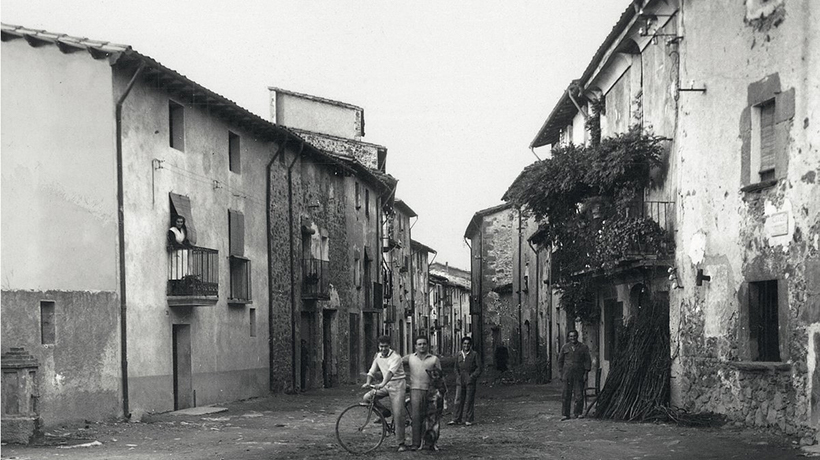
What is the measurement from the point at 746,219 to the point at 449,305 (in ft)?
203

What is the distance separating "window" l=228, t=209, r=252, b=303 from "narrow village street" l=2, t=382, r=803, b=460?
4191 millimetres

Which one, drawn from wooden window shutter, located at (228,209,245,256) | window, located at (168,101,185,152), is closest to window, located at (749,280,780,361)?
window, located at (168,101,185,152)

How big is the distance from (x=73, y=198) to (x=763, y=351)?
1162 cm

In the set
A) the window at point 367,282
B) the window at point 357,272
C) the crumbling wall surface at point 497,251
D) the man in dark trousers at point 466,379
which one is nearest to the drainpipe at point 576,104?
the man in dark trousers at point 466,379

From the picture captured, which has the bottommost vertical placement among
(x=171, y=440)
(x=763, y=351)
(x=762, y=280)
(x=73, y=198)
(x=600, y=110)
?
(x=171, y=440)

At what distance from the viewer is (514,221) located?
45750 millimetres

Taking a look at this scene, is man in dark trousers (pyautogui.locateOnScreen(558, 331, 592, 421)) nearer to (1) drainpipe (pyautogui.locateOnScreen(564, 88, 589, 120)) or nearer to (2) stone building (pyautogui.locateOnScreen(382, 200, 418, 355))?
(1) drainpipe (pyautogui.locateOnScreen(564, 88, 589, 120))

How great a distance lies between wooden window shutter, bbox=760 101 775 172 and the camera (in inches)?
579

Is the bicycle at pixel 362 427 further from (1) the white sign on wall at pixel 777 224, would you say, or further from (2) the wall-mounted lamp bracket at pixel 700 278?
(1) the white sign on wall at pixel 777 224

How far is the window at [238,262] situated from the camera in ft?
77.7

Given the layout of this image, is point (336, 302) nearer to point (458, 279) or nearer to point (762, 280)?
point (762, 280)

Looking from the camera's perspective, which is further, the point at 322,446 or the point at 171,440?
the point at 171,440

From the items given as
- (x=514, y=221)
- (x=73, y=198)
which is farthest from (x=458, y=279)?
(x=73, y=198)

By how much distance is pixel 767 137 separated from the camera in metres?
14.8
